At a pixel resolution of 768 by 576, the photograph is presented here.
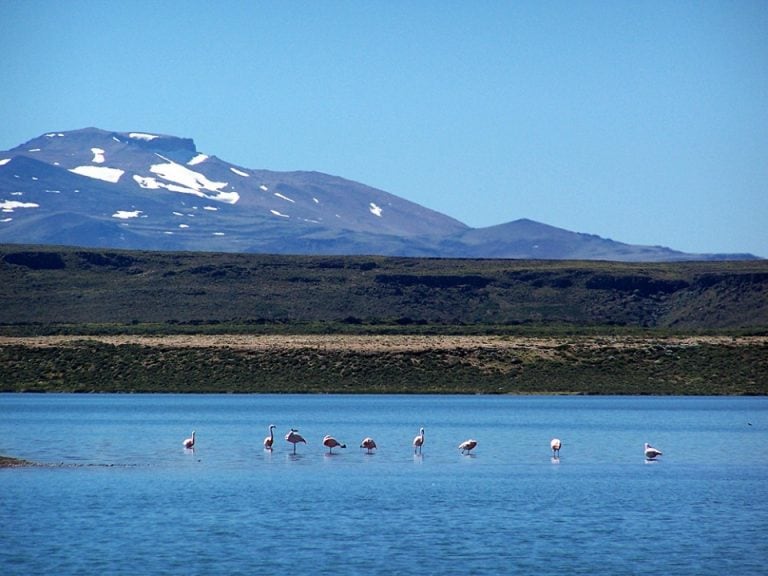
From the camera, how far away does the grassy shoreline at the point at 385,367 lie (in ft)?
284

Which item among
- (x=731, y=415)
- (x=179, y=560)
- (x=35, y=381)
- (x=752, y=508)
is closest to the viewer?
(x=179, y=560)

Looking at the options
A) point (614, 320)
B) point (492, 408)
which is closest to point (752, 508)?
point (492, 408)

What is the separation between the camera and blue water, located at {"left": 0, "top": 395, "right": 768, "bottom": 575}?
26.5 meters

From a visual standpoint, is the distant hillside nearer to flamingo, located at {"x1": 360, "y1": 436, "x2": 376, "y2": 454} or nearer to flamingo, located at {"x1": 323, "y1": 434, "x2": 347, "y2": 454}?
flamingo, located at {"x1": 323, "y1": 434, "x2": 347, "y2": 454}

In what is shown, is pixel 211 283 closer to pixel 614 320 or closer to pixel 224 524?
pixel 614 320

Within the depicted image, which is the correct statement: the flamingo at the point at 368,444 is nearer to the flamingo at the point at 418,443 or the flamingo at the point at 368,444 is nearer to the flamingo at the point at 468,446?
the flamingo at the point at 418,443

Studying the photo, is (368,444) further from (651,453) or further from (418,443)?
(651,453)

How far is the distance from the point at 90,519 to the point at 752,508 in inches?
632

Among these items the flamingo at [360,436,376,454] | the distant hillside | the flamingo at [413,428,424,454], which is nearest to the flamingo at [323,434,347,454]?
the flamingo at [360,436,376,454]

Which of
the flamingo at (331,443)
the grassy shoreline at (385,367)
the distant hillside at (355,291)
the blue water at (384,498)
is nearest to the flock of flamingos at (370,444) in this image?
the flamingo at (331,443)

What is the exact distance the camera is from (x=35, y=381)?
3472 inches

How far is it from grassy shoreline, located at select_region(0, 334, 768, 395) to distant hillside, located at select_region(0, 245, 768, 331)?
2494 cm

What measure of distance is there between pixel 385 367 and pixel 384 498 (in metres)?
53.7

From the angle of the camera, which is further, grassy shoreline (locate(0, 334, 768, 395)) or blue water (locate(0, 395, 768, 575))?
grassy shoreline (locate(0, 334, 768, 395))
